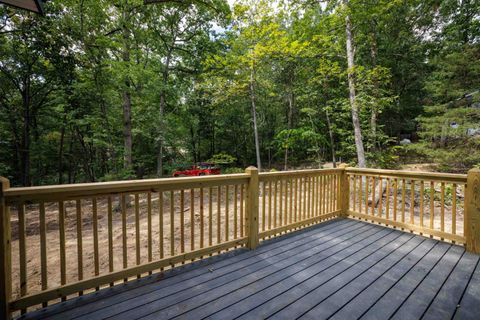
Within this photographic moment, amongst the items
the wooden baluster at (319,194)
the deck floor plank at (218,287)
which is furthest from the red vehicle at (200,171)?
the deck floor plank at (218,287)

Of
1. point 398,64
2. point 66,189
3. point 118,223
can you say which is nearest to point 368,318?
point 66,189

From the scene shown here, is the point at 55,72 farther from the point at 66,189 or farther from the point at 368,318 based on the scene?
the point at 368,318

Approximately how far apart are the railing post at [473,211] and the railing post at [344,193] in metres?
1.64

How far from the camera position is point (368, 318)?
1683 mm

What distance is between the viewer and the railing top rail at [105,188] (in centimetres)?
165

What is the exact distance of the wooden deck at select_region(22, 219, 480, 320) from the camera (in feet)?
5.73

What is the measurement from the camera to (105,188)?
6.36 ft

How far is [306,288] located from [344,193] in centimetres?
271

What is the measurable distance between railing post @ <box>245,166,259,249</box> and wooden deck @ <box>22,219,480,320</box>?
0.54ft

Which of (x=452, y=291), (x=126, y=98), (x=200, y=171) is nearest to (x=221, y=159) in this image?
(x=200, y=171)

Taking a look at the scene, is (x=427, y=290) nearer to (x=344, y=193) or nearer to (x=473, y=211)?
(x=473, y=211)

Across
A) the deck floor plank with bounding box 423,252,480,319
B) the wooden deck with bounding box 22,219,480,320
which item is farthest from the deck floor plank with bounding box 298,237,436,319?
the deck floor plank with bounding box 423,252,480,319

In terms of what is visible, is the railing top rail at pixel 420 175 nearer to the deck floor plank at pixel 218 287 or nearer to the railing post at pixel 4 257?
the deck floor plank at pixel 218 287

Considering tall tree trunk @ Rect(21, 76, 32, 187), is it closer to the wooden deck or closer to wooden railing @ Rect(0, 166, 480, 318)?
wooden railing @ Rect(0, 166, 480, 318)
